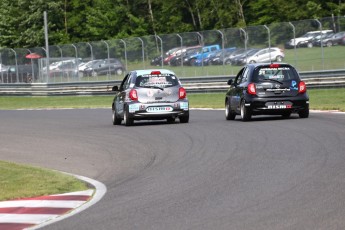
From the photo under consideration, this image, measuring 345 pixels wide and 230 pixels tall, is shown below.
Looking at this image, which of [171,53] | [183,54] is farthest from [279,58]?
[171,53]

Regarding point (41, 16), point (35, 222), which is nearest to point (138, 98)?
point (35, 222)

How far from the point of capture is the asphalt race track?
32.6 ft

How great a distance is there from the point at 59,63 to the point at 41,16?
1612 inches

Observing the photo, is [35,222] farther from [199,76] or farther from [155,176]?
[199,76]

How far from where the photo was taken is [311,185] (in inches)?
475

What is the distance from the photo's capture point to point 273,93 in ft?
82.5

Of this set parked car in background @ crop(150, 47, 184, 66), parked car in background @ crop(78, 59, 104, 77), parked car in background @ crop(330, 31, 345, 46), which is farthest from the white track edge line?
parked car in background @ crop(78, 59, 104, 77)

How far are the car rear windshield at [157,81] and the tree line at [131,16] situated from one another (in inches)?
1932

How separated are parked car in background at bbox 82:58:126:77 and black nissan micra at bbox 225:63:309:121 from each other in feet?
85.8

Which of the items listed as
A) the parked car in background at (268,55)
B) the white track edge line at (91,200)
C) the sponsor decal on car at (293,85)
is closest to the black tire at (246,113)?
the sponsor decal on car at (293,85)

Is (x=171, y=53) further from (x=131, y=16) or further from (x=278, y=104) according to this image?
(x=131, y=16)

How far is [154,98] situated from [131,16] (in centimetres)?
6498

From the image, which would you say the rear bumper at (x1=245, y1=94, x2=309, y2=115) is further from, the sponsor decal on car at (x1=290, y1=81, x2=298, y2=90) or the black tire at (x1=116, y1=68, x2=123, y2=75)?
the black tire at (x1=116, y1=68, x2=123, y2=75)

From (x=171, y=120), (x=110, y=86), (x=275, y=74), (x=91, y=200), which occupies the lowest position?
(x=110, y=86)
